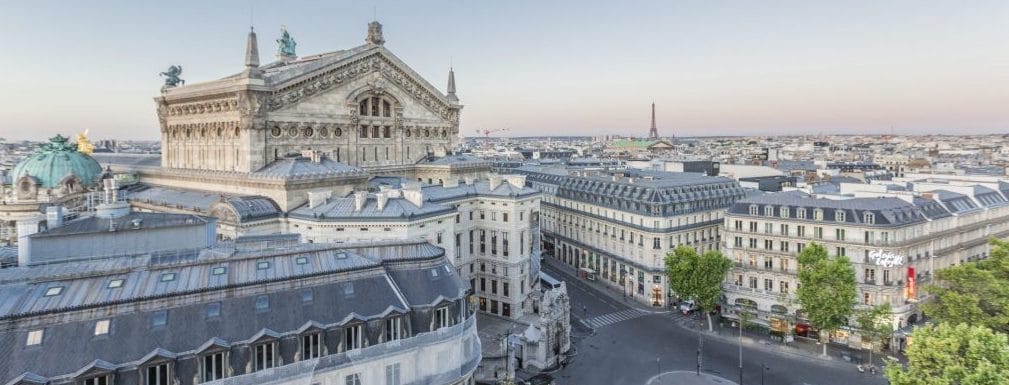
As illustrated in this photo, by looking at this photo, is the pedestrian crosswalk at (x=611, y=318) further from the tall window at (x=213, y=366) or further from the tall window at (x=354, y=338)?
the tall window at (x=213, y=366)

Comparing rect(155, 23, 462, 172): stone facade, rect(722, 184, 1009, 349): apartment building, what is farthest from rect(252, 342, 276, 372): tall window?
rect(722, 184, 1009, 349): apartment building

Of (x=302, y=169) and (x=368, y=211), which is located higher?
(x=302, y=169)

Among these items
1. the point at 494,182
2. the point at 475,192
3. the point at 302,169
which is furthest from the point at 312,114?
the point at 494,182

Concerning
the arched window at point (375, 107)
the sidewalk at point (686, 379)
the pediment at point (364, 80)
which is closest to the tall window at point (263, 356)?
the sidewalk at point (686, 379)

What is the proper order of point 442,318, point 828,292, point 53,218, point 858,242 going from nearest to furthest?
point 442,318 → point 53,218 → point 828,292 → point 858,242

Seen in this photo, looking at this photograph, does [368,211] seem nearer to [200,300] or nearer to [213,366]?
[200,300]

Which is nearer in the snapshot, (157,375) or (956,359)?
(157,375)

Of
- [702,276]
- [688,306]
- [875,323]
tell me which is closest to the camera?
[875,323]
